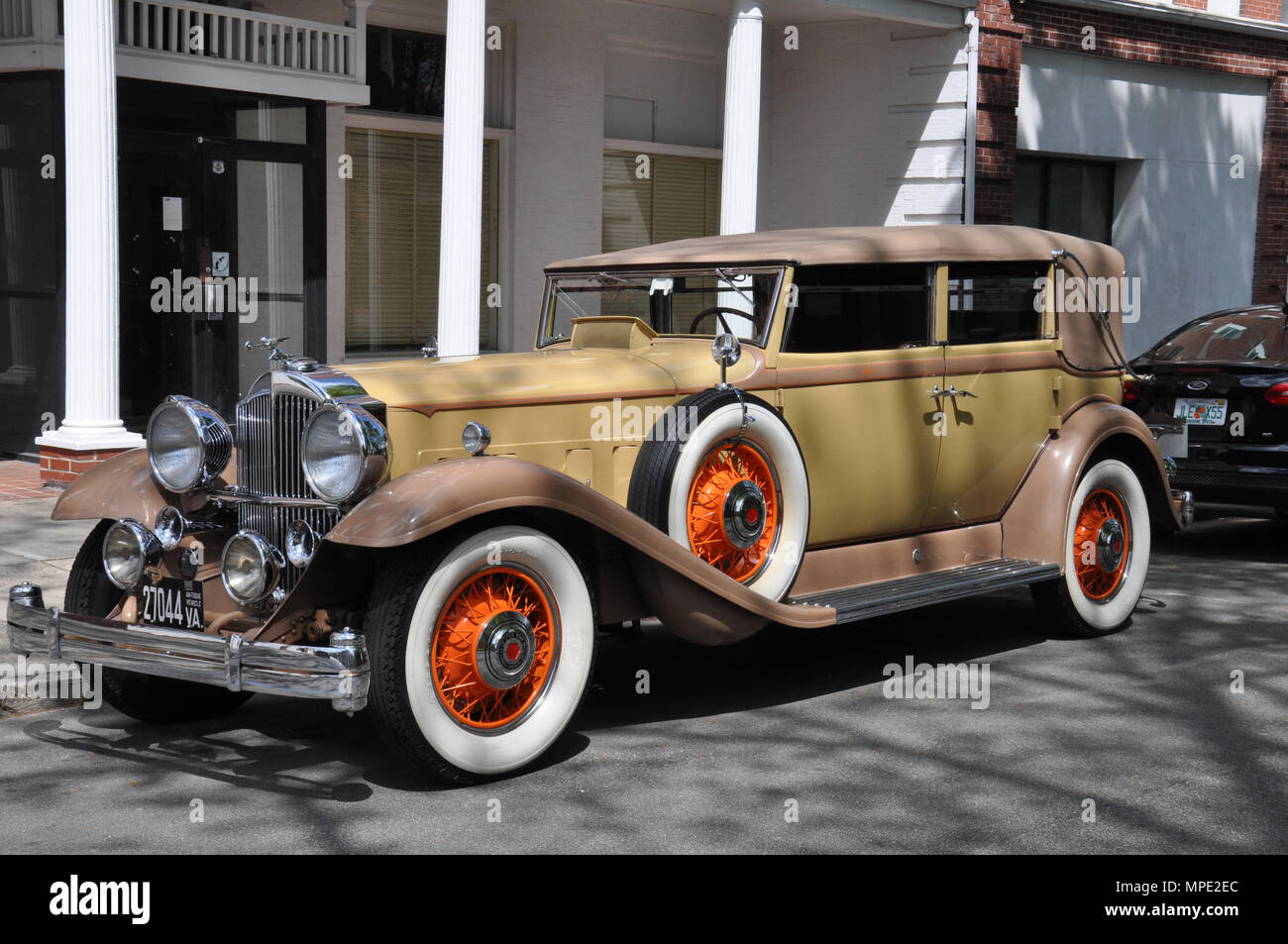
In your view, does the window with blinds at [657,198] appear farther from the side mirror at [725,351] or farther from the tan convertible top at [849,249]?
the side mirror at [725,351]

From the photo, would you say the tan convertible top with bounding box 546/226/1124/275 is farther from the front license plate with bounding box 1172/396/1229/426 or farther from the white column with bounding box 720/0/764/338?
the white column with bounding box 720/0/764/338

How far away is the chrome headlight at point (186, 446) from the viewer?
17.4 ft

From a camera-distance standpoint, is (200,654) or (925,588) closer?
(200,654)

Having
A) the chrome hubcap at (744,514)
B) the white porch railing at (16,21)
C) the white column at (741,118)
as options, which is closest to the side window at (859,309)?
the chrome hubcap at (744,514)

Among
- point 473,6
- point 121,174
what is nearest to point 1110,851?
point 473,6

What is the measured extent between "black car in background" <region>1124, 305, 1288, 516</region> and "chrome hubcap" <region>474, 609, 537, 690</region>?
4.94 m

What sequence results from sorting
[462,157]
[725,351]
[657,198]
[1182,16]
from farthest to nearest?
[1182,16], [657,198], [462,157], [725,351]

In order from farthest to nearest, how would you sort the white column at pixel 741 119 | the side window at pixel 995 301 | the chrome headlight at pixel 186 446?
the white column at pixel 741 119
the side window at pixel 995 301
the chrome headlight at pixel 186 446

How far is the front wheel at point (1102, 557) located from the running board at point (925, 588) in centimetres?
26

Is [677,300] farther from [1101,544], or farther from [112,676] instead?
[112,676]

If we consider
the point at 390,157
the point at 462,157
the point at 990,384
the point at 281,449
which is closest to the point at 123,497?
the point at 281,449

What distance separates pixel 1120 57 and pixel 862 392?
508 inches

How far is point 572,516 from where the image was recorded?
5.02 meters

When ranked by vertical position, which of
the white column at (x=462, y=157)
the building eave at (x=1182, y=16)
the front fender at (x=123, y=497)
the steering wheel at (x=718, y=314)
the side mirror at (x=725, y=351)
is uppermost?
the building eave at (x=1182, y=16)
